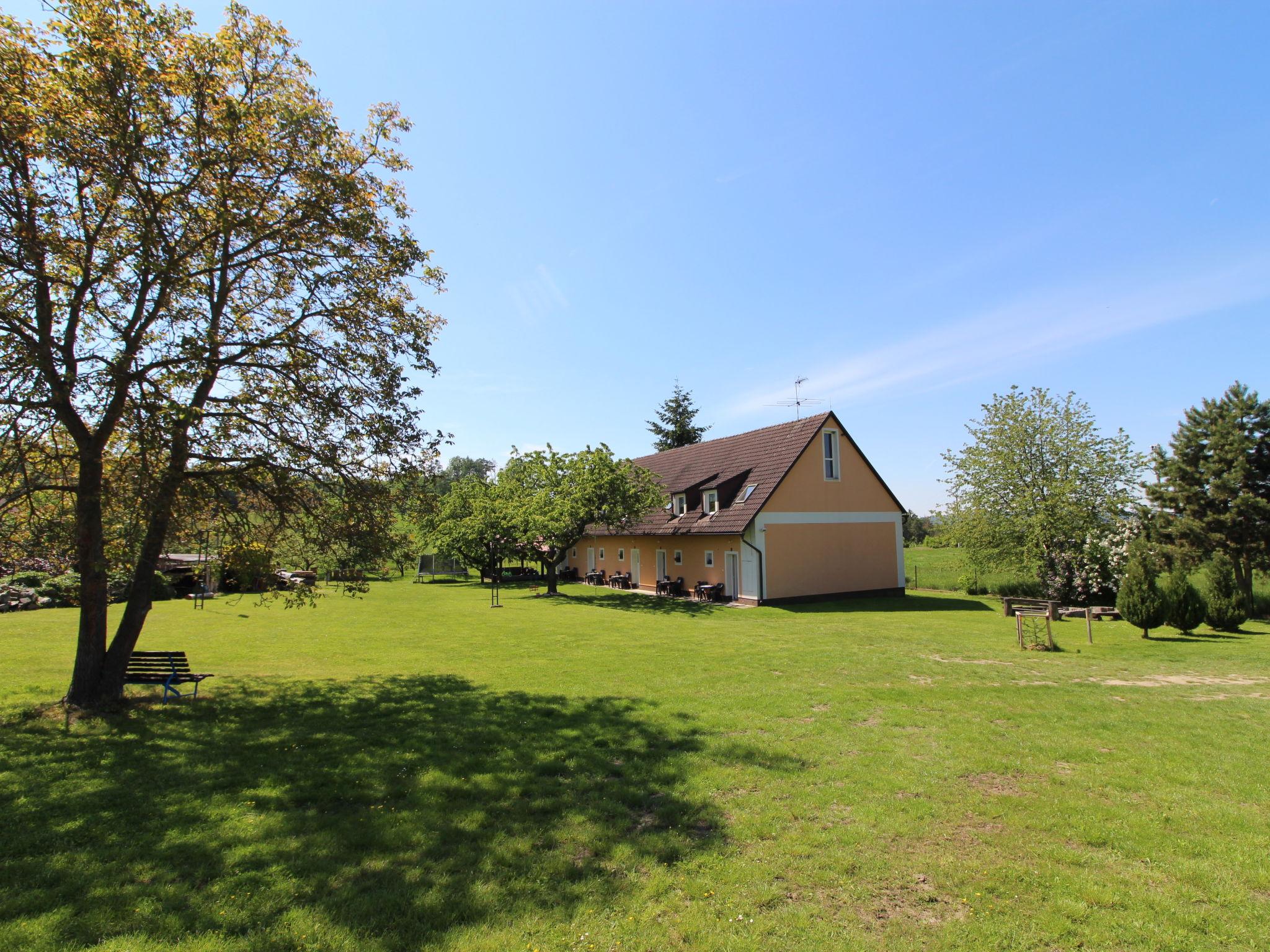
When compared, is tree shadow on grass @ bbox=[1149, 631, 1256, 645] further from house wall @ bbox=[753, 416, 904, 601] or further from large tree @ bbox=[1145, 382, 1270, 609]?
large tree @ bbox=[1145, 382, 1270, 609]

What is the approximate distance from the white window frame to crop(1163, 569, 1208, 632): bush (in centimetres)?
1255

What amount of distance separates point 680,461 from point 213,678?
27.8 m

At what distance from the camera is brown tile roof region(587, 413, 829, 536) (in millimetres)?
26969

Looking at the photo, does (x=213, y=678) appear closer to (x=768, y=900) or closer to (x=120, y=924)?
(x=120, y=924)

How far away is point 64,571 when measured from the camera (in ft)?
29.5

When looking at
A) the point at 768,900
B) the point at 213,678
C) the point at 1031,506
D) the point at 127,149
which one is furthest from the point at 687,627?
the point at 1031,506

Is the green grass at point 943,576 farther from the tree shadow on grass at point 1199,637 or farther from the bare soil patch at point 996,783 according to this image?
the bare soil patch at point 996,783

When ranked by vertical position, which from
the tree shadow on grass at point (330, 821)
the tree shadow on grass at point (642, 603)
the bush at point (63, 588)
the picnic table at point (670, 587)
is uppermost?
the bush at point (63, 588)

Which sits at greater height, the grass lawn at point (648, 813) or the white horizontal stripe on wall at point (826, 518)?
the white horizontal stripe on wall at point (826, 518)

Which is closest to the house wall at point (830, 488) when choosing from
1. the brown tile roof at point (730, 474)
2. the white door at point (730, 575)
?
the brown tile roof at point (730, 474)

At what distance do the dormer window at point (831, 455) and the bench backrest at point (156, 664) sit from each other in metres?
24.3

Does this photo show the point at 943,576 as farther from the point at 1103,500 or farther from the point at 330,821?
the point at 330,821

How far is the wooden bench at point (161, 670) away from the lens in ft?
32.5

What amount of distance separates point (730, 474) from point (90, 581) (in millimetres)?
24864
